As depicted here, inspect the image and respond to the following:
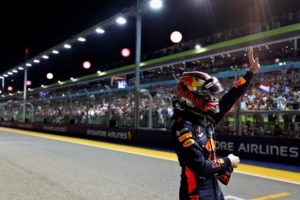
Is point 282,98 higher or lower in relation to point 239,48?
lower

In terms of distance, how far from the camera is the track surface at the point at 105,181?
5.57 meters

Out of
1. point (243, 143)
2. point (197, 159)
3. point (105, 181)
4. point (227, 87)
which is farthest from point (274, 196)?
point (227, 87)

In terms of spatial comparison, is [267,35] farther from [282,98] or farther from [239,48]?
[282,98]

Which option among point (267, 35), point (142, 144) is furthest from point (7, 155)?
point (267, 35)

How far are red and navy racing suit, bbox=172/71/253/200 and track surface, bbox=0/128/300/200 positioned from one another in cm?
320

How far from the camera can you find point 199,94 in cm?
234

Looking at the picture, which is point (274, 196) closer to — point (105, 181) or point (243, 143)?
point (105, 181)

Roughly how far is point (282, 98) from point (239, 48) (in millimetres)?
8038

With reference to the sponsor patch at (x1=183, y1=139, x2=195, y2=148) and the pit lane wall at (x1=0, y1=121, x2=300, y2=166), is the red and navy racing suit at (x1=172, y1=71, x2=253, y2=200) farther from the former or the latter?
the pit lane wall at (x1=0, y1=121, x2=300, y2=166)

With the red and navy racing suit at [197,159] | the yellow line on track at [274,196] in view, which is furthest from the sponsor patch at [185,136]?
the yellow line on track at [274,196]

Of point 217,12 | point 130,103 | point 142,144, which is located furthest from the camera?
point 217,12

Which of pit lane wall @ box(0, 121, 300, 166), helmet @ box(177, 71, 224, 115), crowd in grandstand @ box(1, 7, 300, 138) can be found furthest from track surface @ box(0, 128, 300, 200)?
helmet @ box(177, 71, 224, 115)

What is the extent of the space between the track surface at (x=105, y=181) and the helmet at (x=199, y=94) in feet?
11.0

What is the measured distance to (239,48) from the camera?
16891 millimetres
